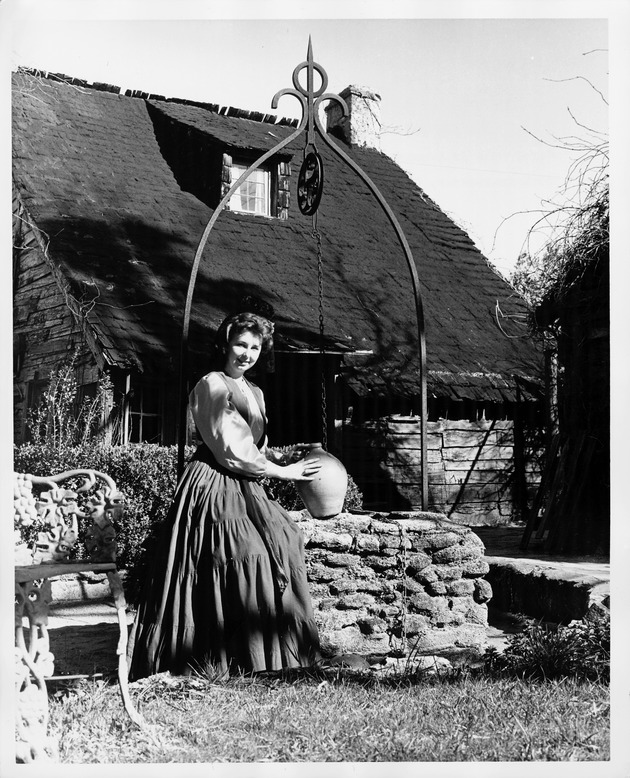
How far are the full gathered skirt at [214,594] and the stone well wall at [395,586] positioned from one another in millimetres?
594

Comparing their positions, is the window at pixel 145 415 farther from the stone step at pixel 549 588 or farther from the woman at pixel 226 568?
the woman at pixel 226 568

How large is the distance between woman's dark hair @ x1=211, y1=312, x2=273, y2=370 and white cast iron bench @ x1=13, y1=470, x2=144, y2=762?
0.92 metres

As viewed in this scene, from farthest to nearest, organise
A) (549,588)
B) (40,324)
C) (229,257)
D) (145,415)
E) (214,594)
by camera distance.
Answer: (229,257) → (145,415) → (40,324) → (549,588) → (214,594)

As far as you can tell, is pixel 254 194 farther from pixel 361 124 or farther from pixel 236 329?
pixel 236 329

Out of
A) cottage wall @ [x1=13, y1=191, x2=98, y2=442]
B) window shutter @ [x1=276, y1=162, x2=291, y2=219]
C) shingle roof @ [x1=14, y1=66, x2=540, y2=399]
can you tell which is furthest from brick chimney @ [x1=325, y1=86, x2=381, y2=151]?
cottage wall @ [x1=13, y1=191, x2=98, y2=442]

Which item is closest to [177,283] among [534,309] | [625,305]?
[534,309]

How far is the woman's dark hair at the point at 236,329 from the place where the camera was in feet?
14.7

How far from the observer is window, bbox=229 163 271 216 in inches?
384

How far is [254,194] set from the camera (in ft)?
32.3

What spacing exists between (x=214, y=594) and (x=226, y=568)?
131 mm

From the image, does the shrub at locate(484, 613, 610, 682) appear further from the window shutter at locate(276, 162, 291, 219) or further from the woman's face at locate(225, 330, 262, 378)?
the window shutter at locate(276, 162, 291, 219)

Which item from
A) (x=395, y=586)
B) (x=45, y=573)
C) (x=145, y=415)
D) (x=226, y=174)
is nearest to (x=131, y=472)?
(x=145, y=415)

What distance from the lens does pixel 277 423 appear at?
858 cm

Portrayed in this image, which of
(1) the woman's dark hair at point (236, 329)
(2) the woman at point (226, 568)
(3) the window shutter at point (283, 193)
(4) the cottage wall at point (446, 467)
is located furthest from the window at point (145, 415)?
(2) the woman at point (226, 568)
